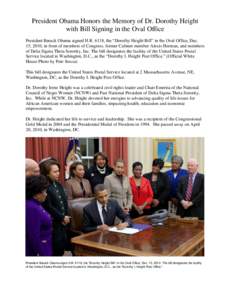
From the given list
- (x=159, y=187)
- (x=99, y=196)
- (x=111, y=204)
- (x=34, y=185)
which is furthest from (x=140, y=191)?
(x=34, y=185)

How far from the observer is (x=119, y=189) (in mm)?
2910

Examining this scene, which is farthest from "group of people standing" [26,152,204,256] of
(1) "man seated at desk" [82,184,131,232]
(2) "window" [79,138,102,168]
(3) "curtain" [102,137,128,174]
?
(2) "window" [79,138,102,168]

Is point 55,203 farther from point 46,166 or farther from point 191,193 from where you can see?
point 191,193

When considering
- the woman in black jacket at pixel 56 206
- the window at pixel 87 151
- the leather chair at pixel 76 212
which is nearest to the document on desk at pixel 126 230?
the woman in black jacket at pixel 56 206

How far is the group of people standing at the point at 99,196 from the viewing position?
204 cm

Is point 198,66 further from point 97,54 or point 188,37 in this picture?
point 97,54

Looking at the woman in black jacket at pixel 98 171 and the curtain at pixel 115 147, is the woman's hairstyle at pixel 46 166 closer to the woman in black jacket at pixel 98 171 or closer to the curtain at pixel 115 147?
the curtain at pixel 115 147

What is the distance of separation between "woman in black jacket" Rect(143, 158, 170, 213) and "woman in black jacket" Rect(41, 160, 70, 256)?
79cm

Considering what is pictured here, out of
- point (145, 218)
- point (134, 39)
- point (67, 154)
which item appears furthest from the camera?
point (67, 154)

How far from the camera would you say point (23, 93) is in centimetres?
204

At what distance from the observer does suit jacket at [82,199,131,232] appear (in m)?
2.53

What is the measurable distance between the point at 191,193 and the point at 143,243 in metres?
0.65

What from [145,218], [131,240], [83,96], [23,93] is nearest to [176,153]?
[145,218]

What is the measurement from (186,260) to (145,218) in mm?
838
